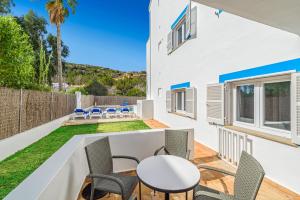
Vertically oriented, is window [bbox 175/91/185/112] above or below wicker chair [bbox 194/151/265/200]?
above

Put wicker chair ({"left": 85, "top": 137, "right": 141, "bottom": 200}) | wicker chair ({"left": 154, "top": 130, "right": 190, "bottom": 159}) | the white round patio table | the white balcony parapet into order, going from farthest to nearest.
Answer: wicker chair ({"left": 154, "top": 130, "right": 190, "bottom": 159})
wicker chair ({"left": 85, "top": 137, "right": 141, "bottom": 200})
the white round patio table
the white balcony parapet

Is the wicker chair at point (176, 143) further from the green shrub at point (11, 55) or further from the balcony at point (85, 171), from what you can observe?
the green shrub at point (11, 55)

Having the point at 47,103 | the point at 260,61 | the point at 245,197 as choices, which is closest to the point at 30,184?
the point at 245,197

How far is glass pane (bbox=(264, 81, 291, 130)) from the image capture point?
318 centimetres

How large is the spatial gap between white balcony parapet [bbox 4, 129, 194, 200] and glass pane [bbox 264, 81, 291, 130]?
70.0 inches

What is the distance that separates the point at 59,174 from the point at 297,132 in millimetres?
3649

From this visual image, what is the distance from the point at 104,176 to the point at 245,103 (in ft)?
13.0

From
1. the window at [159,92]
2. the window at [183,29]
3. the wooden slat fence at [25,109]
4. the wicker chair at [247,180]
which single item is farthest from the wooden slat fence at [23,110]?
the window at [183,29]

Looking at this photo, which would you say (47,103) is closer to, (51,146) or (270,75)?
(51,146)

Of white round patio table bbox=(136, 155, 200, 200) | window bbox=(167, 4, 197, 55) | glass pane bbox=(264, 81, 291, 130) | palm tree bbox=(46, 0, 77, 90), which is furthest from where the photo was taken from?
palm tree bbox=(46, 0, 77, 90)

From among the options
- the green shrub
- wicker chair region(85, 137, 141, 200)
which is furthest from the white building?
the green shrub

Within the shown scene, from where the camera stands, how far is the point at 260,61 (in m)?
3.55

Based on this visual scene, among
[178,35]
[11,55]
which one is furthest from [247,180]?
[178,35]

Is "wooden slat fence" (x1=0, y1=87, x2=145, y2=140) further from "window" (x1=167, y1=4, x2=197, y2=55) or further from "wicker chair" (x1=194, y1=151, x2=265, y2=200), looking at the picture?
"window" (x1=167, y1=4, x2=197, y2=55)
